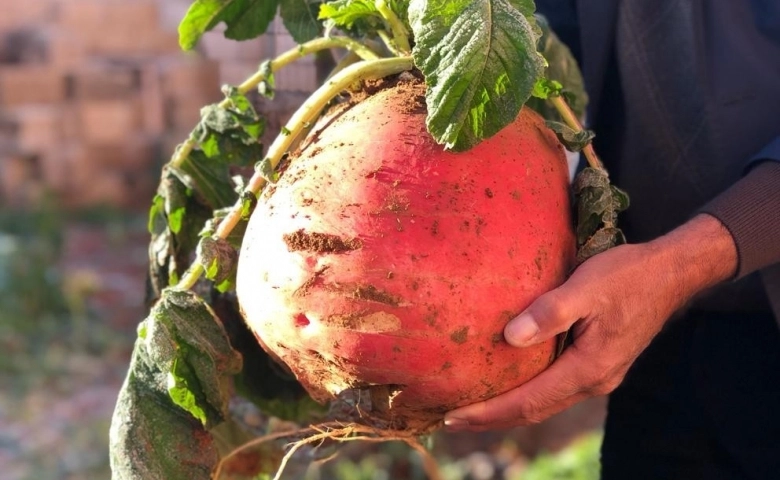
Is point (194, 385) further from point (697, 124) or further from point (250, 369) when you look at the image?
point (697, 124)

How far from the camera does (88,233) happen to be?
4426 mm

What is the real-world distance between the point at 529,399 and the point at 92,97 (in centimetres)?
406

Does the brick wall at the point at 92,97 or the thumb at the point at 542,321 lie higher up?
the thumb at the point at 542,321

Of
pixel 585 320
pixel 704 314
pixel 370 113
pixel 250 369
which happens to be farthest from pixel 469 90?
pixel 704 314

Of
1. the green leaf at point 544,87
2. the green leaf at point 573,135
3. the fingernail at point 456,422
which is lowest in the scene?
the fingernail at point 456,422

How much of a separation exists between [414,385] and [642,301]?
0.30m

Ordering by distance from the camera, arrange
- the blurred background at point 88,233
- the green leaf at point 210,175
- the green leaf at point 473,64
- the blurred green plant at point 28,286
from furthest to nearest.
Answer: the blurred green plant at point 28,286 → the blurred background at point 88,233 → the green leaf at point 210,175 → the green leaf at point 473,64

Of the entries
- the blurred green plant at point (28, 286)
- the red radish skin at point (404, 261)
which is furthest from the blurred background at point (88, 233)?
the red radish skin at point (404, 261)

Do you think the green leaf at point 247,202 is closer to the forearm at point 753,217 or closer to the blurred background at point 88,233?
the forearm at point 753,217

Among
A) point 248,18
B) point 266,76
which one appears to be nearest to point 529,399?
point 266,76

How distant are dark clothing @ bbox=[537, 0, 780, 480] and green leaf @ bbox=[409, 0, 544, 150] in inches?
18.8

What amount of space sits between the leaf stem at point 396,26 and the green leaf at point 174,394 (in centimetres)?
38

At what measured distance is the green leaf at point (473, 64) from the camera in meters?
0.94

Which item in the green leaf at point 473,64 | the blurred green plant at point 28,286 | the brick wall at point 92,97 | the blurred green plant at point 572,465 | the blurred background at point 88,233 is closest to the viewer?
the green leaf at point 473,64
